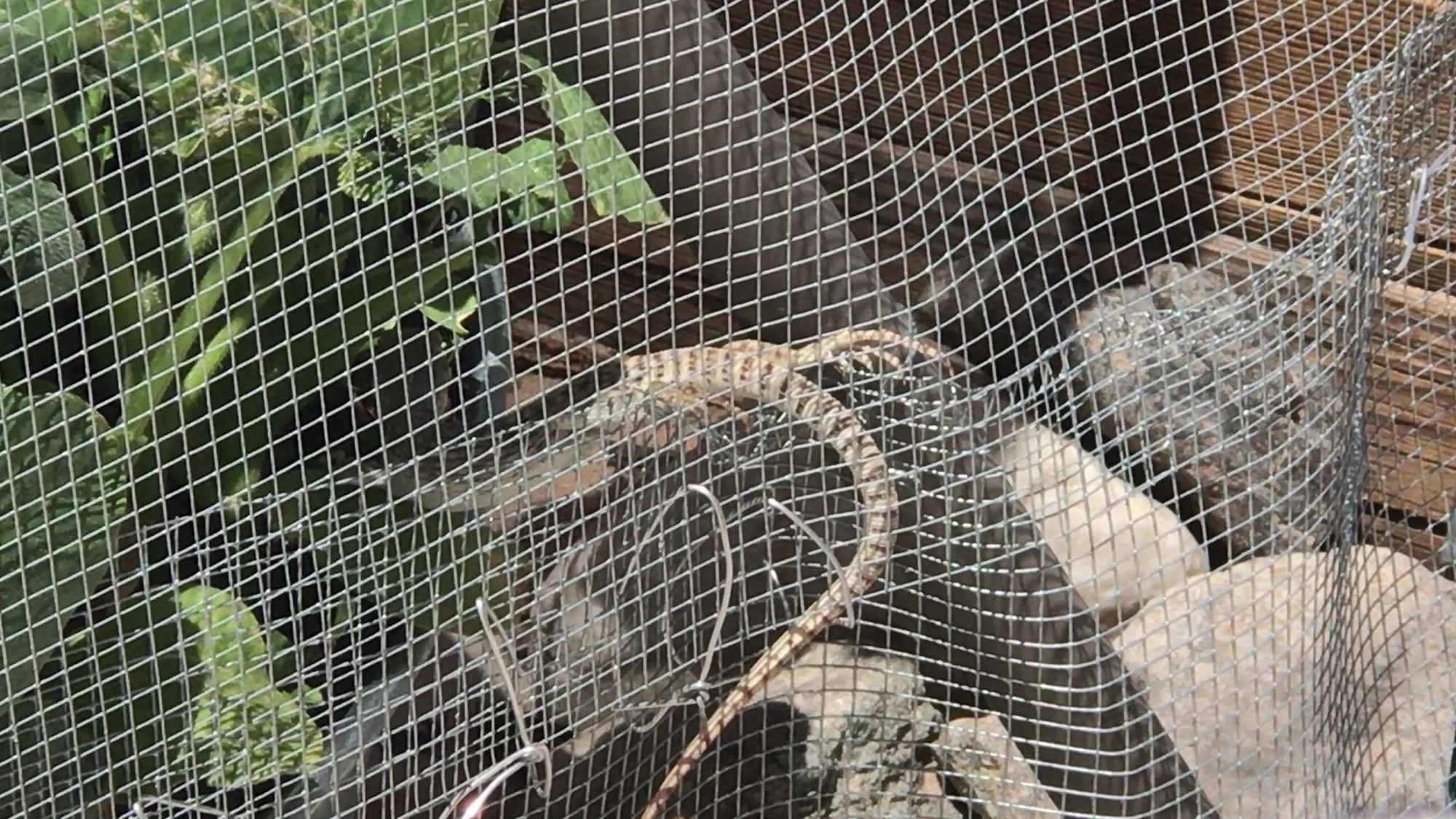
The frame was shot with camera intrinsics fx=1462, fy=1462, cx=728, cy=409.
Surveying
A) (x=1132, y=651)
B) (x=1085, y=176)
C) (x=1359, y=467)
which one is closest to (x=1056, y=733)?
(x=1132, y=651)

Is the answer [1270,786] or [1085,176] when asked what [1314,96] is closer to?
[1085,176]

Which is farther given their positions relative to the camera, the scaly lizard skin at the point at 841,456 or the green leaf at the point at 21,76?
the scaly lizard skin at the point at 841,456

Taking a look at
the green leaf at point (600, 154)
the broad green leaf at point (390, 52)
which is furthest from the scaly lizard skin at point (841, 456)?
the broad green leaf at point (390, 52)

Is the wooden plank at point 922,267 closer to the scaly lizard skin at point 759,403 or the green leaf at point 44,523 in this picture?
the scaly lizard skin at point 759,403

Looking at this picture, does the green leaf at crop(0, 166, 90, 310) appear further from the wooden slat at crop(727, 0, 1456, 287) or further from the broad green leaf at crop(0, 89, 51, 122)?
the wooden slat at crop(727, 0, 1456, 287)

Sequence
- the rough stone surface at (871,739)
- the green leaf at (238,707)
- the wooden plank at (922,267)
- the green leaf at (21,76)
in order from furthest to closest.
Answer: the wooden plank at (922,267) < the rough stone surface at (871,739) < the green leaf at (238,707) < the green leaf at (21,76)

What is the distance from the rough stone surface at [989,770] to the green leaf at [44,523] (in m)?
0.53

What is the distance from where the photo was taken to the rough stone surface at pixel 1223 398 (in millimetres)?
903

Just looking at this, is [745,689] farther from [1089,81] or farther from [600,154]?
[1089,81]

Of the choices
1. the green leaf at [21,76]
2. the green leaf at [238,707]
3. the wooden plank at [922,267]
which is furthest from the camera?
the wooden plank at [922,267]

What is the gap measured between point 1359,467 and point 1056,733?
270 mm

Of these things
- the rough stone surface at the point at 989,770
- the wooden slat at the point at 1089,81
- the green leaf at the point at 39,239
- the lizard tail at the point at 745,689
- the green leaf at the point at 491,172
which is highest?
the green leaf at the point at 39,239

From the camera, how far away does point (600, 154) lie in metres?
0.87

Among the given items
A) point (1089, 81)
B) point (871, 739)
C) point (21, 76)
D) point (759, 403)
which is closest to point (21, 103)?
point (21, 76)
